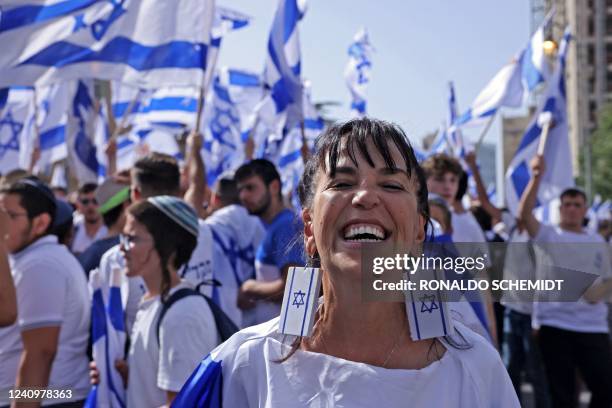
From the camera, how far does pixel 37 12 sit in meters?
6.10

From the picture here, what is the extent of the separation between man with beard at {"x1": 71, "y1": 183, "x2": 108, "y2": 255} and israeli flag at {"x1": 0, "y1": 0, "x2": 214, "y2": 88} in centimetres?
156

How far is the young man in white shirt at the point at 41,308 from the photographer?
13.1 ft

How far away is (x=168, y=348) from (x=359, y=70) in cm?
899

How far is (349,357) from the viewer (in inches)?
85.7

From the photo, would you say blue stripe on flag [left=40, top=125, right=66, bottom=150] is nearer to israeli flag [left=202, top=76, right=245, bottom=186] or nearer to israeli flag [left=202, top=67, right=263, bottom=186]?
israeli flag [left=202, top=67, right=263, bottom=186]

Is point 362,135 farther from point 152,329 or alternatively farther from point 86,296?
point 86,296

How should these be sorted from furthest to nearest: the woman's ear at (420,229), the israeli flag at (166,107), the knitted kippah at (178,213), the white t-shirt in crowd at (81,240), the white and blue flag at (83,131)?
the israeli flag at (166,107), the white and blue flag at (83,131), the white t-shirt in crowd at (81,240), the knitted kippah at (178,213), the woman's ear at (420,229)

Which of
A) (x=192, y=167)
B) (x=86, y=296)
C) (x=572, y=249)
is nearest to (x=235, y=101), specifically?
(x=192, y=167)

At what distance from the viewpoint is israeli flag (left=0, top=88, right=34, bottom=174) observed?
9.65m

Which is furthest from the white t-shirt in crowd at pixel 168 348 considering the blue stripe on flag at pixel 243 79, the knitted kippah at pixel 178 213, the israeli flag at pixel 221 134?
the blue stripe on flag at pixel 243 79

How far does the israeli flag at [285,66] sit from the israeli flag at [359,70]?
8.73 ft

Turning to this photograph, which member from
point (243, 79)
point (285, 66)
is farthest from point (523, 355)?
point (243, 79)

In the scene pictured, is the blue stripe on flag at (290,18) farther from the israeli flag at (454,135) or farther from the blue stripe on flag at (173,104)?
the blue stripe on flag at (173,104)

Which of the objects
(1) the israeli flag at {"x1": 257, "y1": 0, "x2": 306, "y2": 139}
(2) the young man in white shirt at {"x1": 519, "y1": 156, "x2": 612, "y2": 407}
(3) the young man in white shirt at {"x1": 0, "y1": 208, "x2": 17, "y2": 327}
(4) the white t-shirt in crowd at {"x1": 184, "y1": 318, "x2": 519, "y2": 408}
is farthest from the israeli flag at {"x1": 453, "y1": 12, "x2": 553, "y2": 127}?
(4) the white t-shirt in crowd at {"x1": 184, "y1": 318, "x2": 519, "y2": 408}
